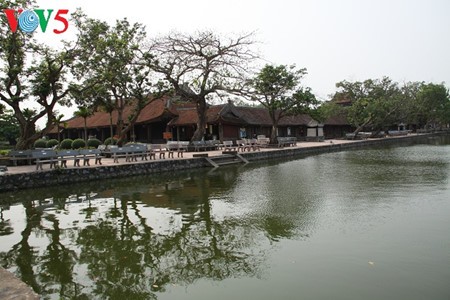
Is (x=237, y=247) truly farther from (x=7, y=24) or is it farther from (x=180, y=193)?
(x=7, y=24)

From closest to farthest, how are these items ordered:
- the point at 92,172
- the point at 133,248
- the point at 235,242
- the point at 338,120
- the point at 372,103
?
the point at 133,248
the point at 235,242
the point at 92,172
the point at 372,103
the point at 338,120

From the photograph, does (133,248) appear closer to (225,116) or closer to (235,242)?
(235,242)

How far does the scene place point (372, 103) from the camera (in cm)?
4731

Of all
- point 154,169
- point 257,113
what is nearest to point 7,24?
point 154,169

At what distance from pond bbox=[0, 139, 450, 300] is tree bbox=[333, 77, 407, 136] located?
3531 cm

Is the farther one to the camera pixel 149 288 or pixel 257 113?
pixel 257 113

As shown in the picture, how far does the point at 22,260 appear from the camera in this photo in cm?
683

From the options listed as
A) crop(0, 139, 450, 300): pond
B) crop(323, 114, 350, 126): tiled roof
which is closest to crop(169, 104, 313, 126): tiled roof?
crop(323, 114, 350, 126): tiled roof

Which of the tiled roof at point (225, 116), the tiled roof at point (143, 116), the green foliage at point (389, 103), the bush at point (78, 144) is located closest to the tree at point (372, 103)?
the green foliage at point (389, 103)

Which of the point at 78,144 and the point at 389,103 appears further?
the point at 389,103

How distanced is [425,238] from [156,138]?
32273 mm

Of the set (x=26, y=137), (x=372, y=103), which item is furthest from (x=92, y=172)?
(x=372, y=103)

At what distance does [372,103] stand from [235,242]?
4474cm

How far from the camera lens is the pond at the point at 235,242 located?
18.1 ft
